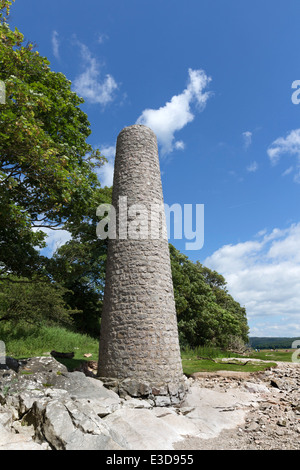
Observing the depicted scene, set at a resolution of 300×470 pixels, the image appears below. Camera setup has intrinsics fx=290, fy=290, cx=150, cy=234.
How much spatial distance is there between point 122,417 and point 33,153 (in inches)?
289

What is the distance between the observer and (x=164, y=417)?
772 centimetres

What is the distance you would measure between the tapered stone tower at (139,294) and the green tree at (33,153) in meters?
2.14

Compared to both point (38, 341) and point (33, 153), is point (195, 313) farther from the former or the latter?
point (33, 153)

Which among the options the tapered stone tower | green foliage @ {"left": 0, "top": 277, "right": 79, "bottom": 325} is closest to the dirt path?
the tapered stone tower

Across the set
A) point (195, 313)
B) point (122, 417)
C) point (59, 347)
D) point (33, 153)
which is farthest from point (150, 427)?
point (195, 313)

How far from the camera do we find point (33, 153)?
827cm

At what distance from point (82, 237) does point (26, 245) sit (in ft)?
44.9

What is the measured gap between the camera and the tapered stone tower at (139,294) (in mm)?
9125

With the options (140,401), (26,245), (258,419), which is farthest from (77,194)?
(258,419)

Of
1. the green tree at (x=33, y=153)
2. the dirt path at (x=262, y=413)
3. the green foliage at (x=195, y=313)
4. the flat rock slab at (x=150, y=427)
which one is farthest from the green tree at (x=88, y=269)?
the flat rock slab at (x=150, y=427)

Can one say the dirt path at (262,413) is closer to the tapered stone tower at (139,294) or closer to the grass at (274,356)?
the tapered stone tower at (139,294)

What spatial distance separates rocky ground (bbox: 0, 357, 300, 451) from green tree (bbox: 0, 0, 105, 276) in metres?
4.27

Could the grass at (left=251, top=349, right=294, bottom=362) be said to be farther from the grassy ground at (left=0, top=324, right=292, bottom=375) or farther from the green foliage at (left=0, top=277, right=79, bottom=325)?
the green foliage at (left=0, top=277, right=79, bottom=325)

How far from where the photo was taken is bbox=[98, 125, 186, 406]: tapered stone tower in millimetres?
9125
